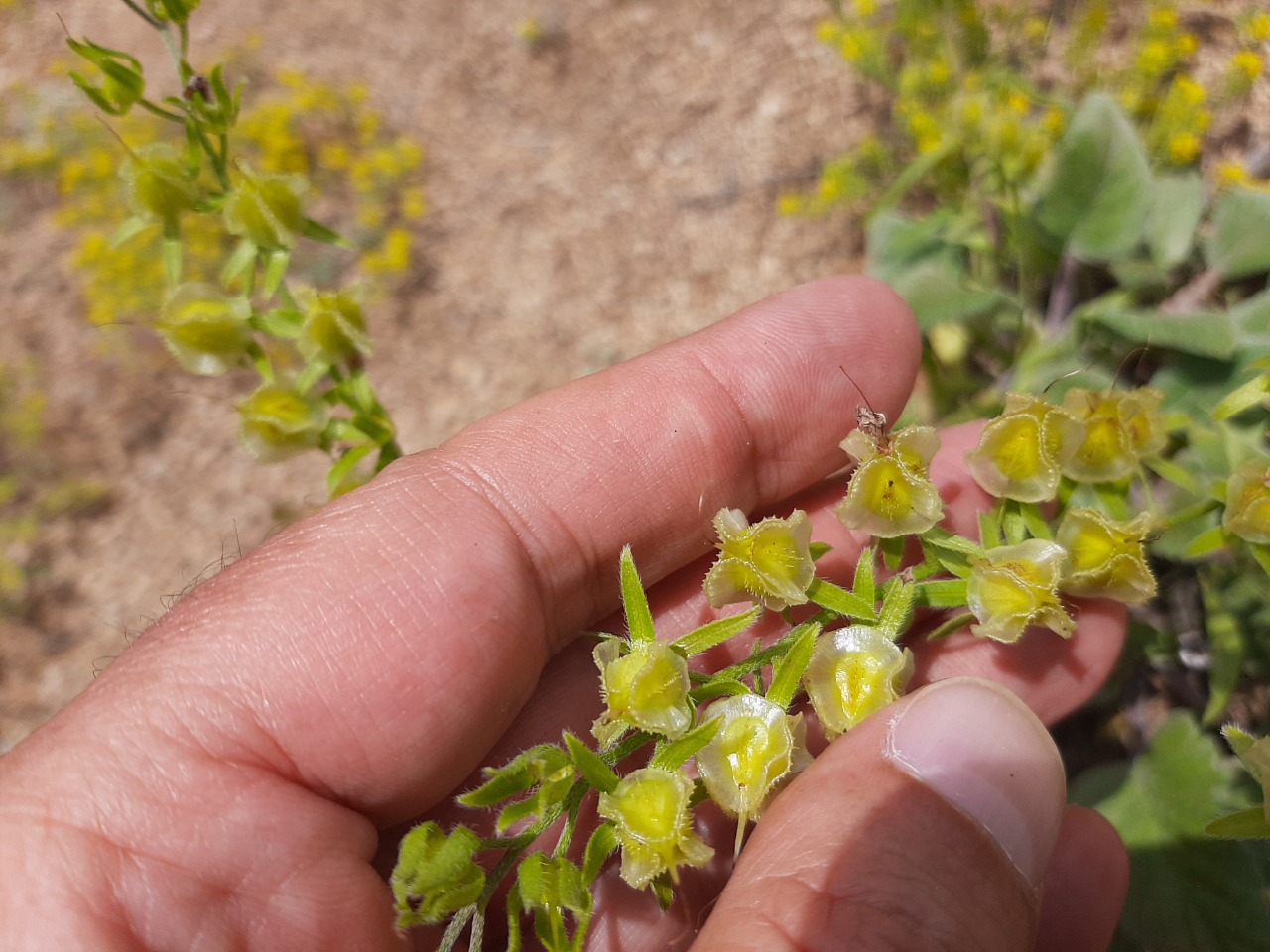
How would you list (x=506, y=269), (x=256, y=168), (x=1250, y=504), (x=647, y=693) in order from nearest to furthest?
(x=647, y=693)
(x=1250, y=504)
(x=256, y=168)
(x=506, y=269)

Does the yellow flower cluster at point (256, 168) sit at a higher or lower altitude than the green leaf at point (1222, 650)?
higher

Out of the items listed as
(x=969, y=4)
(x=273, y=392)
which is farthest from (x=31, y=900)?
(x=969, y=4)

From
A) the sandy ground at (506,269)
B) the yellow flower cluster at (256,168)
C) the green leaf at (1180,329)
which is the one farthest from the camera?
the yellow flower cluster at (256,168)

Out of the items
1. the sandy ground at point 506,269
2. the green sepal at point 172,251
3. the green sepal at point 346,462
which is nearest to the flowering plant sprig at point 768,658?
the green sepal at point 346,462

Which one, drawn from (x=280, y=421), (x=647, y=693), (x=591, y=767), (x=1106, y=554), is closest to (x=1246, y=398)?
(x=1106, y=554)

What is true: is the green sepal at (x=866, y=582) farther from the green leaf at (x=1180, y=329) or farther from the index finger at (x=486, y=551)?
the green leaf at (x=1180, y=329)

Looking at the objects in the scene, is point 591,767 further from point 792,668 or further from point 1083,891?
point 1083,891
